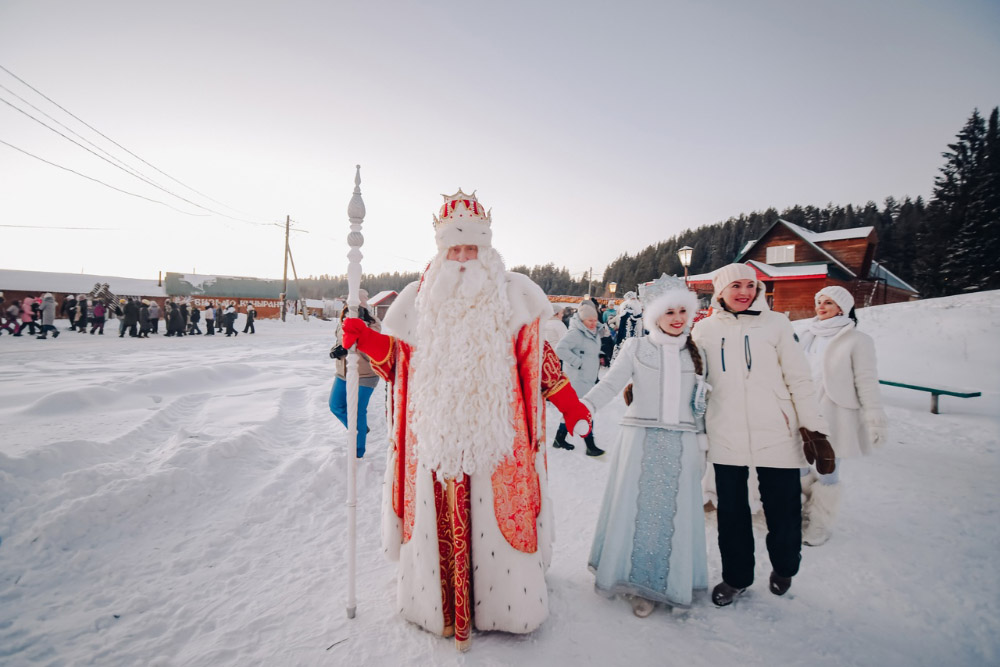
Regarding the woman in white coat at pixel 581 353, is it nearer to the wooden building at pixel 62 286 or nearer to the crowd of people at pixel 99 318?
the crowd of people at pixel 99 318

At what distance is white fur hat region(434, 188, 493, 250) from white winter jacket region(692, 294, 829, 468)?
5.54 ft

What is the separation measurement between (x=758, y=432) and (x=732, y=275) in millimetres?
991

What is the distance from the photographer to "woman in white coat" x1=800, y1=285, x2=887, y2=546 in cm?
317

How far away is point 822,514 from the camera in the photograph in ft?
10.4

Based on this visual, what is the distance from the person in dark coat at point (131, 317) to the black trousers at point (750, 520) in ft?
70.8

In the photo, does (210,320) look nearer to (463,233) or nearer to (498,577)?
A: (463,233)

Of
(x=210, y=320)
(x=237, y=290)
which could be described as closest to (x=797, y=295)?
(x=210, y=320)

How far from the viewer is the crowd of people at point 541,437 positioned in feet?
6.89

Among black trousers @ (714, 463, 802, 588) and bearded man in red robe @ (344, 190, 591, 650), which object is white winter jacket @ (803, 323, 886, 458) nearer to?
black trousers @ (714, 463, 802, 588)

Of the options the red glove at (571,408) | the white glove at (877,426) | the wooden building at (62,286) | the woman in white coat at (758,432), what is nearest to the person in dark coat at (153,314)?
the wooden building at (62,286)

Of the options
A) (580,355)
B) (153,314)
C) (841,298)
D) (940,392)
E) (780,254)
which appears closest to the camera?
(841,298)

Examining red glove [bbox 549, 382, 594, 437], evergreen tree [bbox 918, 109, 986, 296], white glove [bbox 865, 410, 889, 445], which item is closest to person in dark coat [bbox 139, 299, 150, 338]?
red glove [bbox 549, 382, 594, 437]

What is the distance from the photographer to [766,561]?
9.80ft

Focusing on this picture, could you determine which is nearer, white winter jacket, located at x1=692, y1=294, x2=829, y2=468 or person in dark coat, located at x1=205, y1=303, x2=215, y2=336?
white winter jacket, located at x1=692, y1=294, x2=829, y2=468
